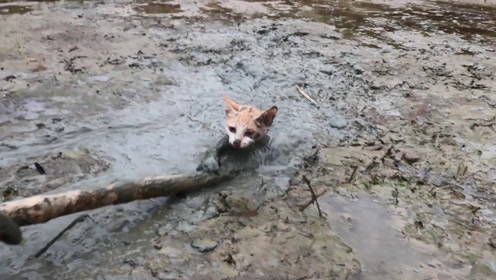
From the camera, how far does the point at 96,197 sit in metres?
3.13

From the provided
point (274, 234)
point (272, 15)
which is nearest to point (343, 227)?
point (274, 234)

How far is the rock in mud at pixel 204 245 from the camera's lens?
325cm

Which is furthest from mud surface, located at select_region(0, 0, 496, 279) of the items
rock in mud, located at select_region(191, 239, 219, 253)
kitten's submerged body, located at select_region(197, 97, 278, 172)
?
kitten's submerged body, located at select_region(197, 97, 278, 172)

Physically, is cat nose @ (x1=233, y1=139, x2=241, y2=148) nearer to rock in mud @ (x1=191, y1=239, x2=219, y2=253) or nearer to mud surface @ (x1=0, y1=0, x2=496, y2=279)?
mud surface @ (x1=0, y1=0, x2=496, y2=279)

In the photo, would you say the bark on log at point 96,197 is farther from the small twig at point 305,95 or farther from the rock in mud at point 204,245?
the small twig at point 305,95

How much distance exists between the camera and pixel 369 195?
4.03m

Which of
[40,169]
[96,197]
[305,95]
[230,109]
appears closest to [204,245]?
[96,197]

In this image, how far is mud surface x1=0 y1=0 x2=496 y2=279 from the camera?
324 centimetres

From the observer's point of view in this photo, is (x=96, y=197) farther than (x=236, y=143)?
No

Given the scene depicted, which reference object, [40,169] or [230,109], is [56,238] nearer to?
[40,169]

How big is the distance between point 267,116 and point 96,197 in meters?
1.93

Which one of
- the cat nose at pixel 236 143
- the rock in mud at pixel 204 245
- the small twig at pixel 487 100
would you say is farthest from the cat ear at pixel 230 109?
the small twig at pixel 487 100

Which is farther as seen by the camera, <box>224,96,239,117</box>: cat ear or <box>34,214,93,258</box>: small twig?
<box>224,96,239,117</box>: cat ear

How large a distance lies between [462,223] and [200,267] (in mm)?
1917
